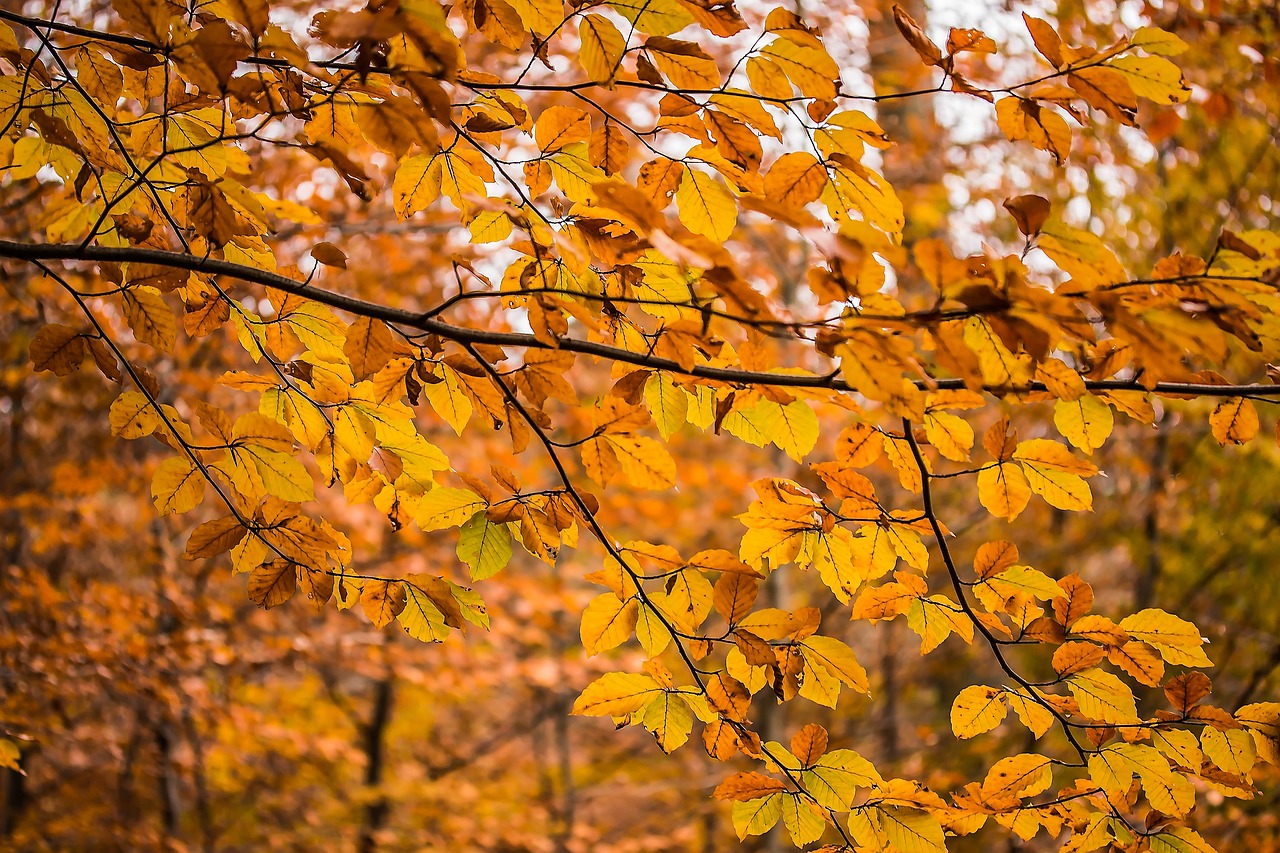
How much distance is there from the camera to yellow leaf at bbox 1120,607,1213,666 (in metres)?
1.00

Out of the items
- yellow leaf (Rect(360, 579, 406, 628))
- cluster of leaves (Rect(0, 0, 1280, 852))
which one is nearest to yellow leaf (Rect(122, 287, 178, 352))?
cluster of leaves (Rect(0, 0, 1280, 852))

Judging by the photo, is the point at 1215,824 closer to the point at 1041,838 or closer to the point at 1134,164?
the point at 1041,838

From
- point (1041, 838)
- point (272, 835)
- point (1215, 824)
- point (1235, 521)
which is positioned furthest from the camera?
point (272, 835)

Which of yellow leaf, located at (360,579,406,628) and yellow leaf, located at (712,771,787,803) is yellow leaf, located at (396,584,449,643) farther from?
yellow leaf, located at (712,771,787,803)

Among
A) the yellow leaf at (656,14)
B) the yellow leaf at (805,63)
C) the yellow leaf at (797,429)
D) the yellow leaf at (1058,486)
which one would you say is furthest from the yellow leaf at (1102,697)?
the yellow leaf at (656,14)

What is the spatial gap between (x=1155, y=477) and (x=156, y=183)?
13.9 feet

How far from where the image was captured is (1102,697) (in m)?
1.03

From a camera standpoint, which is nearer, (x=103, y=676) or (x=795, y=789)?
(x=795, y=789)

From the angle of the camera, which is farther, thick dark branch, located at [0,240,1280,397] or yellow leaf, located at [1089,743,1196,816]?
yellow leaf, located at [1089,743,1196,816]

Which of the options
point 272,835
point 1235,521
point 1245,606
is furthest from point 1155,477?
point 272,835

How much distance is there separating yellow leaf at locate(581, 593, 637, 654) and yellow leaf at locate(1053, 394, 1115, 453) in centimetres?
57

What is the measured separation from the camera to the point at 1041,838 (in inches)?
156

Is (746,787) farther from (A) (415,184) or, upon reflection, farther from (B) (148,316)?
(B) (148,316)

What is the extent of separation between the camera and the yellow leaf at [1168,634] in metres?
1.00
